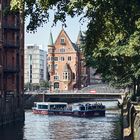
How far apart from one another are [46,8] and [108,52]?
19.2 metres

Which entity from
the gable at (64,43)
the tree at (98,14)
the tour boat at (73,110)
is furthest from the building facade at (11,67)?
the gable at (64,43)

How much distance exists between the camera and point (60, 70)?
176500 mm

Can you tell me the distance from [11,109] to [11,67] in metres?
6.87

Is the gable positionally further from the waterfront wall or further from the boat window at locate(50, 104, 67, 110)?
the waterfront wall

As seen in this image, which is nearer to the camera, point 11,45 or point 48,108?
point 11,45

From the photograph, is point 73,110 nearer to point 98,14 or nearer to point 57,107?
point 57,107

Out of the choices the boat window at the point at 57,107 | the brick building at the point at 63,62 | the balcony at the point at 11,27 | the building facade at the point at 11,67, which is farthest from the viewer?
the brick building at the point at 63,62

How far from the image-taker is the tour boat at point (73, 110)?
331 ft

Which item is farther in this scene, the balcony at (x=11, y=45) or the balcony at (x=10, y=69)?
the balcony at (x=11, y=45)

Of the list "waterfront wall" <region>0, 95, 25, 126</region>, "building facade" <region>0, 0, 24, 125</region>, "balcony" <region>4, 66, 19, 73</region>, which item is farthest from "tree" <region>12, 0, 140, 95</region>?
"balcony" <region>4, 66, 19, 73</region>

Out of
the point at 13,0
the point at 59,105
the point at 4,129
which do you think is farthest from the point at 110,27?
the point at 59,105

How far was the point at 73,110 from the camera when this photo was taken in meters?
103

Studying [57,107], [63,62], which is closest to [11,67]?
[57,107]

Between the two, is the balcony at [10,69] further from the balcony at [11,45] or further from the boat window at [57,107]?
the boat window at [57,107]
